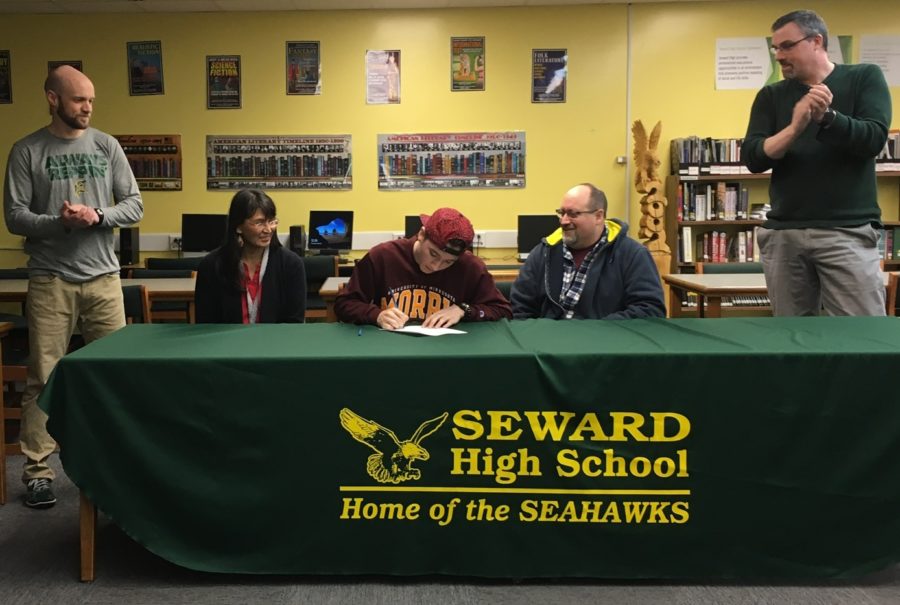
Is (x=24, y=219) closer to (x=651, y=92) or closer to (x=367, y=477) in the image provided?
(x=367, y=477)

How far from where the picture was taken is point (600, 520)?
1868mm

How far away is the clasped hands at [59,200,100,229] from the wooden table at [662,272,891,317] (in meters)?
2.94

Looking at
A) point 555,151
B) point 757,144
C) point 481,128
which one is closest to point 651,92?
point 555,151

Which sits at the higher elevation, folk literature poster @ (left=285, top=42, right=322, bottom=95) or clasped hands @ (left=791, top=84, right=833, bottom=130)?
folk literature poster @ (left=285, top=42, right=322, bottom=95)

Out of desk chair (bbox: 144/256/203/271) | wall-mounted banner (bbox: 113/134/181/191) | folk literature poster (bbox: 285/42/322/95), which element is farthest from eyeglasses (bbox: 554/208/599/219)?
wall-mounted banner (bbox: 113/134/181/191)

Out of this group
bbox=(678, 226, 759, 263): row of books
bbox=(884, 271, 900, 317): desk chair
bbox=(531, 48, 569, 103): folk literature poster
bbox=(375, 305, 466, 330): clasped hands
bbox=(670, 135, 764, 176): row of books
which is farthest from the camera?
bbox=(531, 48, 569, 103): folk literature poster

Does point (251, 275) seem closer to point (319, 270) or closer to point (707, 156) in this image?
point (319, 270)

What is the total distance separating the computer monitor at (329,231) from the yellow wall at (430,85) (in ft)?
0.85

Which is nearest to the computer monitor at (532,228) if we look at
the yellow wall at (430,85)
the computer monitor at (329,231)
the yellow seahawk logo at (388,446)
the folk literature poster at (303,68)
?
the yellow wall at (430,85)

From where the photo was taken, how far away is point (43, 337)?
255 centimetres

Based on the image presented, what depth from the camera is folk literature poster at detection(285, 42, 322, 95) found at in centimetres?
656

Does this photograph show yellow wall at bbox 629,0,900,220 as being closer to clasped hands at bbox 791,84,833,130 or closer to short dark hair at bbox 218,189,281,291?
clasped hands at bbox 791,84,833,130

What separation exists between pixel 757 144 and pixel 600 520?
148 centimetres

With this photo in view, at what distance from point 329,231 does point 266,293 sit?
380 cm
